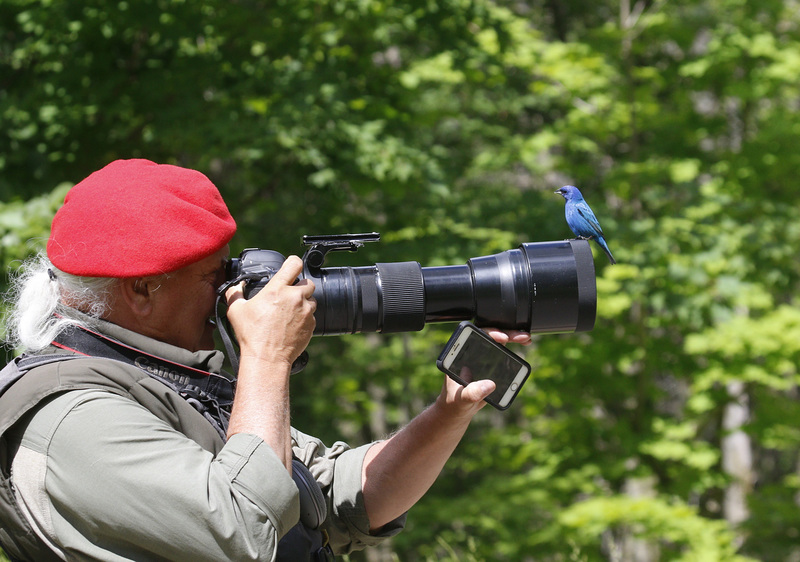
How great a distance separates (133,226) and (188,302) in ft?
0.65

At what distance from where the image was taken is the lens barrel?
1556 mm

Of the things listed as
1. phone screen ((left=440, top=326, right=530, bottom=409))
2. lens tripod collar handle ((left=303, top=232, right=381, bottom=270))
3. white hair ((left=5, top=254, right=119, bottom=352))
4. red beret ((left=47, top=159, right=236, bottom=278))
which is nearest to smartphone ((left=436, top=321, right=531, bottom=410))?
phone screen ((left=440, top=326, right=530, bottom=409))

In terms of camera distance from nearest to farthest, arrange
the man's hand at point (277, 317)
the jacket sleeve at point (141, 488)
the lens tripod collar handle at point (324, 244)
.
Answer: the jacket sleeve at point (141, 488), the man's hand at point (277, 317), the lens tripod collar handle at point (324, 244)

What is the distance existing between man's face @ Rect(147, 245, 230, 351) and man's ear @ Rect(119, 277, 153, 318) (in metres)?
0.01

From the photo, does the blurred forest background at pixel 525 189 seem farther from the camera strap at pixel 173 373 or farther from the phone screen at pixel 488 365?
the camera strap at pixel 173 373

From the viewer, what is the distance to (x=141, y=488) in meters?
1.11

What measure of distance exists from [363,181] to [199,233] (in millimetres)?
3281

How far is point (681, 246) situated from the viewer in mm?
5078

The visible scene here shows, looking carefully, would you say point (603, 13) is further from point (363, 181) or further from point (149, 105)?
point (149, 105)

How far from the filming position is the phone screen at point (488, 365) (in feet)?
5.03

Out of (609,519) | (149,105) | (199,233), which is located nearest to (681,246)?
(609,519)

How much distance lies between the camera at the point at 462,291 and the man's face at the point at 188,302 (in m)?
0.12

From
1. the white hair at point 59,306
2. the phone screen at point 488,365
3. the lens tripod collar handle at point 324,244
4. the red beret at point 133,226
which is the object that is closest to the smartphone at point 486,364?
the phone screen at point 488,365

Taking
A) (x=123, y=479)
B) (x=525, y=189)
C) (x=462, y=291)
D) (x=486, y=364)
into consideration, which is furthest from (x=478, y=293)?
(x=525, y=189)
